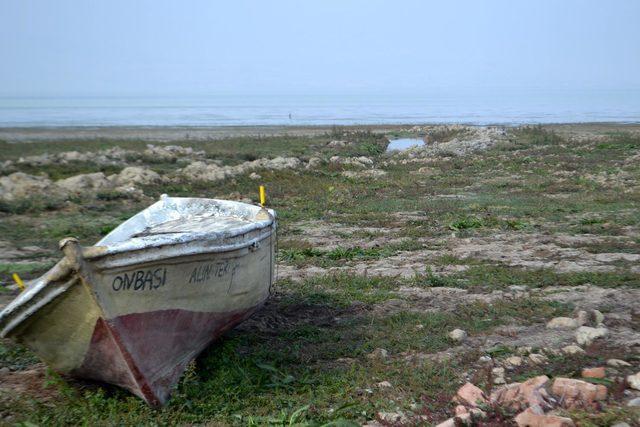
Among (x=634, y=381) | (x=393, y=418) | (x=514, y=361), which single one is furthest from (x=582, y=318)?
(x=393, y=418)

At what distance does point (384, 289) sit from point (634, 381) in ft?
12.3

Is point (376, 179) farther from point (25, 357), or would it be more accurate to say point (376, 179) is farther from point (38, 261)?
point (25, 357)

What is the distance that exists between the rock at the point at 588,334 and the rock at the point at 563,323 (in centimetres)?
29

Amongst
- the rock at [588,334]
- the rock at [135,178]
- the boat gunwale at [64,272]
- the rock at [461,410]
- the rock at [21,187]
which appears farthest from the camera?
the rock at [135,178]

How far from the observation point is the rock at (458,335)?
6562 millimetres

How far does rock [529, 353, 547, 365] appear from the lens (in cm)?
588

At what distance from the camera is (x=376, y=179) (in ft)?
66.7

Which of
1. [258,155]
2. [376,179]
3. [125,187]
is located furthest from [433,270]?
[258,155]

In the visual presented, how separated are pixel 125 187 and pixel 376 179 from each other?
306 inches

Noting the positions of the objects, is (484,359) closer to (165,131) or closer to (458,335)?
(458,335)

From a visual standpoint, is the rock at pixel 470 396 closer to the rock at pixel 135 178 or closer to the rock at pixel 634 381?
the rock at pixel 634 381

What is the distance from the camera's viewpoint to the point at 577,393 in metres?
4.96

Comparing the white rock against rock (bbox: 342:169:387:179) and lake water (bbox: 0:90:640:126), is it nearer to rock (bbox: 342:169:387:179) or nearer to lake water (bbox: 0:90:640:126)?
rock (bbox: 342:169:387:179)

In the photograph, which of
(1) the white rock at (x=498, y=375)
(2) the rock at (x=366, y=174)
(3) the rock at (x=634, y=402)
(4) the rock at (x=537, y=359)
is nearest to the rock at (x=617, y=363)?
(4) the rock at (x=537, y=359)
